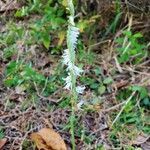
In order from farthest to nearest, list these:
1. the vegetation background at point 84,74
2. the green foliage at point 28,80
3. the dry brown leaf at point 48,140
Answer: the green foliage at point 28,80, the vegetation background at point 84,74, the dry brown leaf at point 48,140

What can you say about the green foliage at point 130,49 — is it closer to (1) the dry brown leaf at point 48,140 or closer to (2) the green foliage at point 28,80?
(2) the green foliage at point 28,80

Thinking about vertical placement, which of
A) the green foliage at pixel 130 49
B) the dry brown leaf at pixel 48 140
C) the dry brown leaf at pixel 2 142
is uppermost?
the green foliage at pixel 130 49

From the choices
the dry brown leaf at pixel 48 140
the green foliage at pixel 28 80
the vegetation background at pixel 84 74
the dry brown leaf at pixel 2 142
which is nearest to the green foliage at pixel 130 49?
the vegetation background at pixel 84 74

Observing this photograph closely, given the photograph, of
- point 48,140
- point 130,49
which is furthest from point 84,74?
point 48,140

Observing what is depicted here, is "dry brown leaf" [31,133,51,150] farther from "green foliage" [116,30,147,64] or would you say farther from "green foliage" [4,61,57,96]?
"green foliage" [116,30,147,64]

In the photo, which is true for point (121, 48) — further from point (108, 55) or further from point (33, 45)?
point (33, 45)

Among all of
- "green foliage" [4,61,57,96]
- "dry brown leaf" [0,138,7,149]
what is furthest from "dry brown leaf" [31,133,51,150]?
"green foliage" [4,61,57,96]

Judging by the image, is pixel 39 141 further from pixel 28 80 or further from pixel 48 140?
pixel 28 80
